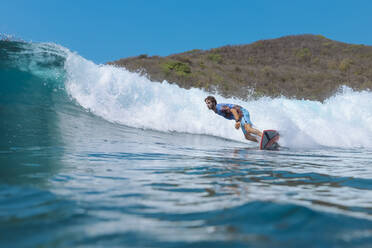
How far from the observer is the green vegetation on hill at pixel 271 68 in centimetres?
3072

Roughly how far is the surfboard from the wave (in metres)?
1.60

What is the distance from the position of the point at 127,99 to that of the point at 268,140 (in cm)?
534

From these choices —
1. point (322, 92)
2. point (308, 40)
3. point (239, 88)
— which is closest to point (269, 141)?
point (239, 88)

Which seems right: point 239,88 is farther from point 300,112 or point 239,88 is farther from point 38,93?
point 38,93

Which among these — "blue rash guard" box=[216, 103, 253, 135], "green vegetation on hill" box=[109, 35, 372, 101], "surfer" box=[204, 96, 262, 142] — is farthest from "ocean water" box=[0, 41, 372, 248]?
"green vegetation on hill" box=[109, 35, 372, 101]

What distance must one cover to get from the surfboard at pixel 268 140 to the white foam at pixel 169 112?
1587 millimetres

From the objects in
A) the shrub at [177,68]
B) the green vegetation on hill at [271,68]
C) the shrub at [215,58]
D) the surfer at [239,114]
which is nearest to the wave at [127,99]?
the surfer at [239,114]

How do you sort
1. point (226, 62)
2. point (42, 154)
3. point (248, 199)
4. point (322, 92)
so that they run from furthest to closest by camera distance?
1. point (226, 62)
2. point (322, 92)
3. point (42, 154)
4. point (248, 199)

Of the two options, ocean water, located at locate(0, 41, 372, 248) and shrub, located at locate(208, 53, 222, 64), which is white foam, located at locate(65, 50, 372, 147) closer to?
ocean water, located at locate(0, 41, 372, 248)

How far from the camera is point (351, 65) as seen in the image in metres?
41.1

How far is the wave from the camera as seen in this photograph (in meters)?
9.73

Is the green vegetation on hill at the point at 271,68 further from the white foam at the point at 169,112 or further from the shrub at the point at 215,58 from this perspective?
the white foam at the point at 169,112

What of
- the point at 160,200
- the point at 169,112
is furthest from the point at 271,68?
the point at 160,200

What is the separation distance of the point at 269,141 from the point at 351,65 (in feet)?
131
